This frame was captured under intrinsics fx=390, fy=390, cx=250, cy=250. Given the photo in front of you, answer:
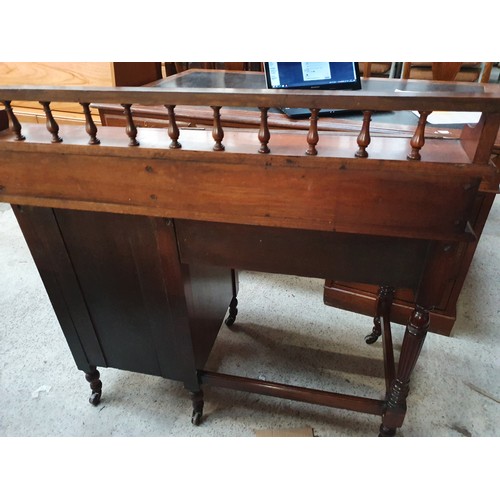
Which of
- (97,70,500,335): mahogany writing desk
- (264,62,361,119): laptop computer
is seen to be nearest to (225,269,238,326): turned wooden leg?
(97,70,500,335): mahogany writing desk

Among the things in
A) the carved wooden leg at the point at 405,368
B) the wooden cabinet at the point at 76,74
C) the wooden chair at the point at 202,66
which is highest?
the wooden cabinet at the point at 76,74

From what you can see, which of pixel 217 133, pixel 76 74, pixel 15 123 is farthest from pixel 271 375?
pixel 76 74

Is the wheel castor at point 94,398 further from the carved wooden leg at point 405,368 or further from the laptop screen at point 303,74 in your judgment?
the laptop screen at point 303,74

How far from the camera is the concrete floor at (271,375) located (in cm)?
139

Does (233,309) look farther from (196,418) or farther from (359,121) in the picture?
(359,121)

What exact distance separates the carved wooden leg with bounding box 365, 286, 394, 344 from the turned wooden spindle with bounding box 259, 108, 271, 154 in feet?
3.18

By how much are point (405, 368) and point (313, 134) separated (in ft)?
2.41

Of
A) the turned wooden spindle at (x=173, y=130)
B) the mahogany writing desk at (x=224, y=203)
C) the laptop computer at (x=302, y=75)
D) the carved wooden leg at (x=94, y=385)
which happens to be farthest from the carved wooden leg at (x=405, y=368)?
the carved wooden leg at (x=94, y=385)

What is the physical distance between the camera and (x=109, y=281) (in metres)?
1.16

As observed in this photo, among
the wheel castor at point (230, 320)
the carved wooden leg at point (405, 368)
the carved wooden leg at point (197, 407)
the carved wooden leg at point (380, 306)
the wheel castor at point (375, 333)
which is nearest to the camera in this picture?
the carved wooden leg at point (405, 368)

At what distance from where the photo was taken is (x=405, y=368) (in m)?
1.10

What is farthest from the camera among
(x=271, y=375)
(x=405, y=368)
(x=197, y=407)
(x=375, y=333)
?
(x=375, y=333)

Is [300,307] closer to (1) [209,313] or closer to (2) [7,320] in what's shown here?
(1) [209,313]

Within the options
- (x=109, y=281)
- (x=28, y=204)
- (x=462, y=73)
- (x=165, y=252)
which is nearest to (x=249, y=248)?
(x=165, y=252)
